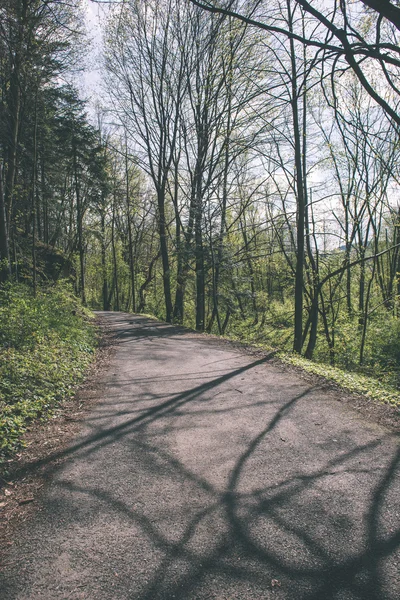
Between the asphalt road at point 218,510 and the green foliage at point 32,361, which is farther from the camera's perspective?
the green foliage at point 32,361

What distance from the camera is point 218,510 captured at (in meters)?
2.99

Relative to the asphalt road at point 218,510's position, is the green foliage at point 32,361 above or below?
above

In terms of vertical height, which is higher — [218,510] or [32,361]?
[32,361]

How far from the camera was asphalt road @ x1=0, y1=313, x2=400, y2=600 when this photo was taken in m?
2.27

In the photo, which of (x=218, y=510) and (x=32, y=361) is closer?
(x=218, y=510)

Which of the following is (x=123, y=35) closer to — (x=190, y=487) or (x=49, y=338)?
(x=49, y=338)

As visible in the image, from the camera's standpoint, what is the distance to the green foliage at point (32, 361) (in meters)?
4.82

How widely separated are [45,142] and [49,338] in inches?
561

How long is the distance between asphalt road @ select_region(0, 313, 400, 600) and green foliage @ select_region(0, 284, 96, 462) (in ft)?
2.74

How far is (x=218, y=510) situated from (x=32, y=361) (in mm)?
4730

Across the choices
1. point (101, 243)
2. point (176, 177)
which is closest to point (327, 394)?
point (176, 177)

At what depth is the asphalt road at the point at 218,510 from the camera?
2266 millimetres

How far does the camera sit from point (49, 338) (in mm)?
8312

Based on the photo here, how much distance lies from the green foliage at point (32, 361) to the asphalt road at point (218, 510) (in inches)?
32.9
